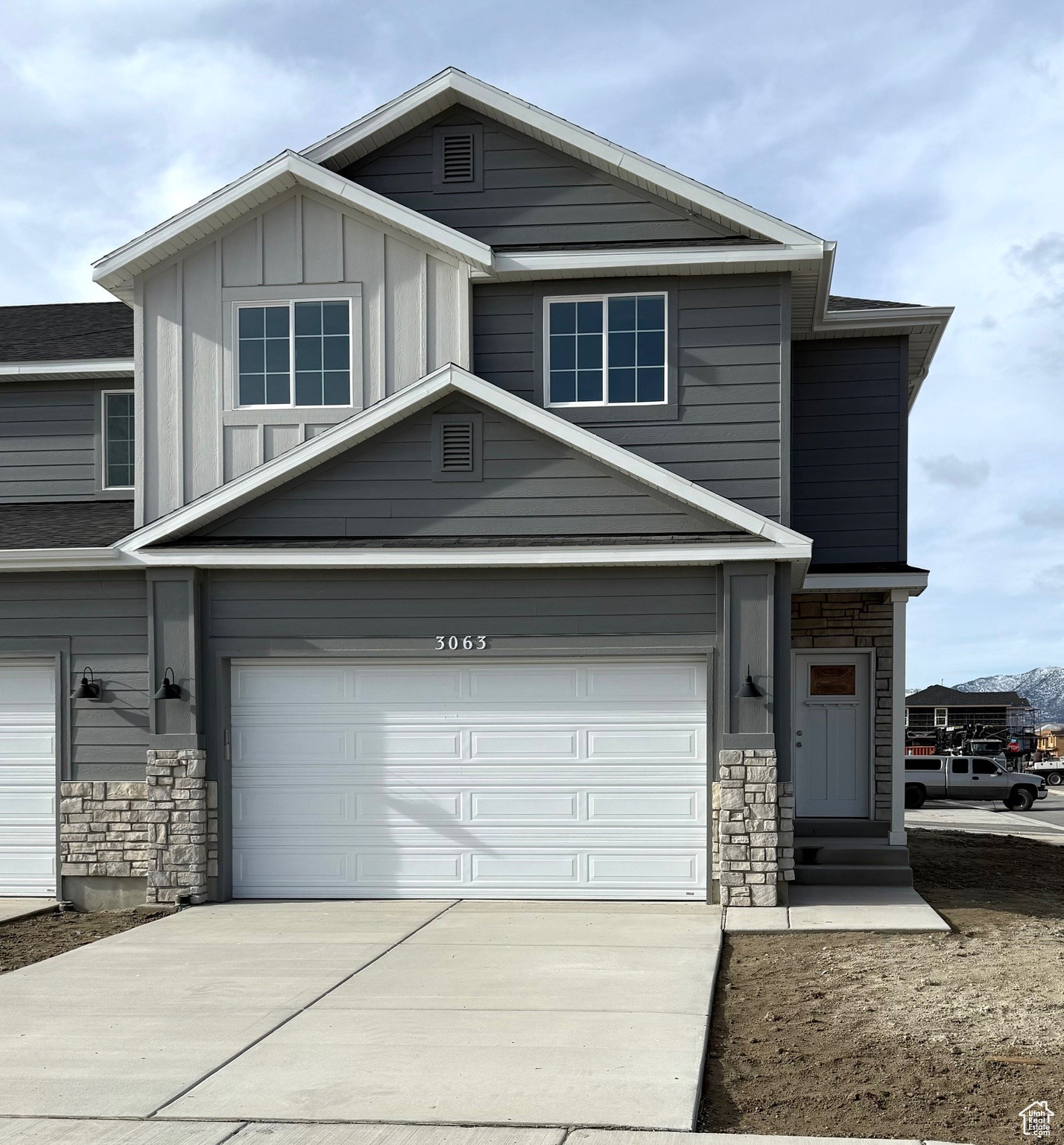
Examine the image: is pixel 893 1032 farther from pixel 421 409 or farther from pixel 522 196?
pixel 522 196

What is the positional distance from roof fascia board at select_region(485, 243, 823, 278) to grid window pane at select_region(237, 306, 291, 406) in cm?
222

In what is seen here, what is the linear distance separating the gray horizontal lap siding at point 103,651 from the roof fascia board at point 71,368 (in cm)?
329

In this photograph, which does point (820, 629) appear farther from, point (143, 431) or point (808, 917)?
point (143, 431)

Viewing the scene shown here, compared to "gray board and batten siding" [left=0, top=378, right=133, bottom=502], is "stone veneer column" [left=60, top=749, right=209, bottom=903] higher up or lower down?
lower down

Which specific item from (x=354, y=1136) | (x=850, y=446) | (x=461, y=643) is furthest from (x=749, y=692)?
(x=354, y=1136)

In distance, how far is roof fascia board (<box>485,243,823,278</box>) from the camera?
11586 mm

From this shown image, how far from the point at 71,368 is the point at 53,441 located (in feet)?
3.07

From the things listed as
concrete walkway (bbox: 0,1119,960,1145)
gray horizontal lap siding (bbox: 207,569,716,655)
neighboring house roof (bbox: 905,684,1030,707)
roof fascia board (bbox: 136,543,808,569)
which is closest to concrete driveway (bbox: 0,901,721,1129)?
concrete walkway (bbox: 0,1119,960,1145)

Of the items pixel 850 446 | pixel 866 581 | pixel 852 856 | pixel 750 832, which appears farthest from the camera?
pixel 850 446

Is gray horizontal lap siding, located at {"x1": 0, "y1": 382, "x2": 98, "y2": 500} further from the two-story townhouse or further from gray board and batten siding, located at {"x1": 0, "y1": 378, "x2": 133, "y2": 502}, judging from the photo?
the two-story townhouse

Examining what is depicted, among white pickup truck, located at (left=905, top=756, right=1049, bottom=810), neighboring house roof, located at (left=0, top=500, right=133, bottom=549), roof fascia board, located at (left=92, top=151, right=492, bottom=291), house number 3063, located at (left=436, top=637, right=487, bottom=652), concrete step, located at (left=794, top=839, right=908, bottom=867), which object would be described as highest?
roof fascia board, located at (left=92, top=151, right=492, bottom=291)

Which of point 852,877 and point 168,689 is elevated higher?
point 168,689

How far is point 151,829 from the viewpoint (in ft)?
36.3

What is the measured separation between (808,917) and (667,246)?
632 centimetres
